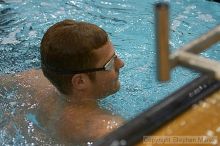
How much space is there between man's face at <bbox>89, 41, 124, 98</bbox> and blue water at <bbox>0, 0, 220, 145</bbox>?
1.17 feet

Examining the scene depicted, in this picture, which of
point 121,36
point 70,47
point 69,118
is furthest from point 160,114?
point 121,36

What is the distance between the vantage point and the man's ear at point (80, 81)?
2.17m

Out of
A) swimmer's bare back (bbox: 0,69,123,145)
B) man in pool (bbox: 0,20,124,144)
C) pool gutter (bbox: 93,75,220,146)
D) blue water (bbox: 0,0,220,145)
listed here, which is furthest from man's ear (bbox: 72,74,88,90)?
pool gutter (bbox: 93,75,220,146)

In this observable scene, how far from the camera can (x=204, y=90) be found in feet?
3.98

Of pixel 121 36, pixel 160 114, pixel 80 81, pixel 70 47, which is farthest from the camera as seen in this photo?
pixel 121 36

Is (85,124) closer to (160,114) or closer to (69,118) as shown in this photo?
(69,118)

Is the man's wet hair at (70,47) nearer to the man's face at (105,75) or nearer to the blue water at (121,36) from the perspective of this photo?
the man's face at (105,75)

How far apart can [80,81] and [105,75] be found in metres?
0.13

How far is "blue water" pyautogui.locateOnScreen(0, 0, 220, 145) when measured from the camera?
2.88 m

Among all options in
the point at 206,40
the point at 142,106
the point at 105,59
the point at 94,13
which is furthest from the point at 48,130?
the point at 94,13

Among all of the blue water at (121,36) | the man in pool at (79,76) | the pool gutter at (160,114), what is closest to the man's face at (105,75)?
the man in pool at (79,76)

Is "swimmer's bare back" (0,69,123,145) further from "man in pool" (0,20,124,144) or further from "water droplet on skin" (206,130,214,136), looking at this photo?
"water droplet on skin" (206,130,214,136)

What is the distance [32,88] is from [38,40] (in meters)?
1.32

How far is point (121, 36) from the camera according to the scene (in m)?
4.03
